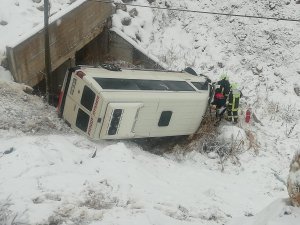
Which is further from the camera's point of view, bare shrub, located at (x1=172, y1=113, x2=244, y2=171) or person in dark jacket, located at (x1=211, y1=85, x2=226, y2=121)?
person in dark jacket, located at (x1=211, y1=85, x2=226, y2=121)

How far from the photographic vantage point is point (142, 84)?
414 inches

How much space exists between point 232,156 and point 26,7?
8487 mm

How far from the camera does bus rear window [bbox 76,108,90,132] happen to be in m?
10.0

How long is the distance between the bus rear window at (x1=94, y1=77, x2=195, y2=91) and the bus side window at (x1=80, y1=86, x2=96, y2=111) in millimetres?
310

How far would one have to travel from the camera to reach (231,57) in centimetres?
1708

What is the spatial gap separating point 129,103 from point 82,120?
133 centimetres

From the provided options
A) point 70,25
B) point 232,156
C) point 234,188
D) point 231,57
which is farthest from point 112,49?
point 234,188

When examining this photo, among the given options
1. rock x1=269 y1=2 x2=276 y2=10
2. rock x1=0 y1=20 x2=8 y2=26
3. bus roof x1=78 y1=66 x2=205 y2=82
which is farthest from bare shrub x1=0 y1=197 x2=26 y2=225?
rock x1=269 y1=2 x2=276 y2=10

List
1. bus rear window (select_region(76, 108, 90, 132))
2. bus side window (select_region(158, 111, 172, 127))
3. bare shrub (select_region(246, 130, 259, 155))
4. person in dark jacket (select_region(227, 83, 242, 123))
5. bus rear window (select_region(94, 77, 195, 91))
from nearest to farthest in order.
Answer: bus rear window (select_region(94, 77, 195, 91)) < bus rear window (select_region(76, 108, 90, 132)) < bus side window (select_region(158, 111, 172, 127)) < bare shrub (select_region(246, 130, 259, 155)) < person in dark jacket (select_region(227, 83, 242, 123))

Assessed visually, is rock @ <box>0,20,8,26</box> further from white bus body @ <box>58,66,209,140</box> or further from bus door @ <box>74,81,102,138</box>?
bus door @ <box>74,81,102,138</box>

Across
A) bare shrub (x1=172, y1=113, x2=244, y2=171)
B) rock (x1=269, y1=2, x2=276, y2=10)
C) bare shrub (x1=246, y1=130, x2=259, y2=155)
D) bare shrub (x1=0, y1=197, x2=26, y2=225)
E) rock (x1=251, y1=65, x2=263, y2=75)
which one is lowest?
bare shrub (x1=172, y1=113, x2=244, y2=171)

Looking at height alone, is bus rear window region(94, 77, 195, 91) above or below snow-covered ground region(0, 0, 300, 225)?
above

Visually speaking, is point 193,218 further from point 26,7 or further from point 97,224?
point 26,7

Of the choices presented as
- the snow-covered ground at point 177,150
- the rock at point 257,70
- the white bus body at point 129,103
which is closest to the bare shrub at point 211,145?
the snow-covered ground at point 177,150
